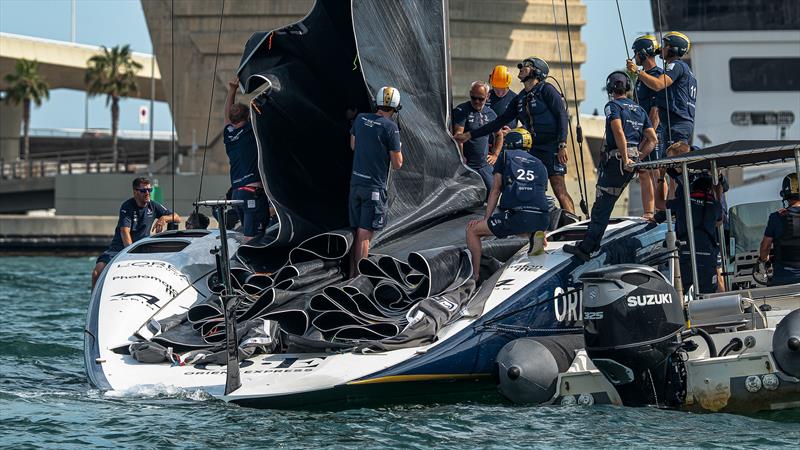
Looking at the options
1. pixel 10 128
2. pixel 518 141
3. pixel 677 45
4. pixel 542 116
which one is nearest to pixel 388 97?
pixel 518 141

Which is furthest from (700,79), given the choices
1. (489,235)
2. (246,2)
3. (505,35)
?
(489,235)

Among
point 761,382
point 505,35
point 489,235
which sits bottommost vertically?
point 761,382

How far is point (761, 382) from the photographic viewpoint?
957cm

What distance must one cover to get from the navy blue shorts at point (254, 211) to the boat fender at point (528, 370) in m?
3.43

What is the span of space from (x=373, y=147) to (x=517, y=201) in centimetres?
129

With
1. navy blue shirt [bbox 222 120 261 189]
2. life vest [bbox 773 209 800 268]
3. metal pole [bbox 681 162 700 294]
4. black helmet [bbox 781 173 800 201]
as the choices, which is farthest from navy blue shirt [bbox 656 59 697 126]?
navy blue shirt [bbox 222 120 261 189]

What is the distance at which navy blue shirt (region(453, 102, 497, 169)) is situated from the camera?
45.6 feet

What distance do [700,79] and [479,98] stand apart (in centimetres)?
2720

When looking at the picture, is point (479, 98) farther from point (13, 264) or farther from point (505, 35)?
point (505, 35)

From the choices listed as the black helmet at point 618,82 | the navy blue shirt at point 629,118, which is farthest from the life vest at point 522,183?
the black helmet at point 618,82

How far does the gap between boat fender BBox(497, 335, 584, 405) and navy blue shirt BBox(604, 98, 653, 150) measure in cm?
271

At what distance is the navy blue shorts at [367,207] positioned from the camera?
11.4 metres

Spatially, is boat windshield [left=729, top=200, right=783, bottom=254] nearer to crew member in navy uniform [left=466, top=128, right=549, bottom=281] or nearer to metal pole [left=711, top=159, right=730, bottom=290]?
metal pole [left=711, top=159, right=730, bottom=290]

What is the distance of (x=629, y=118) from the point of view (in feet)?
40.4
